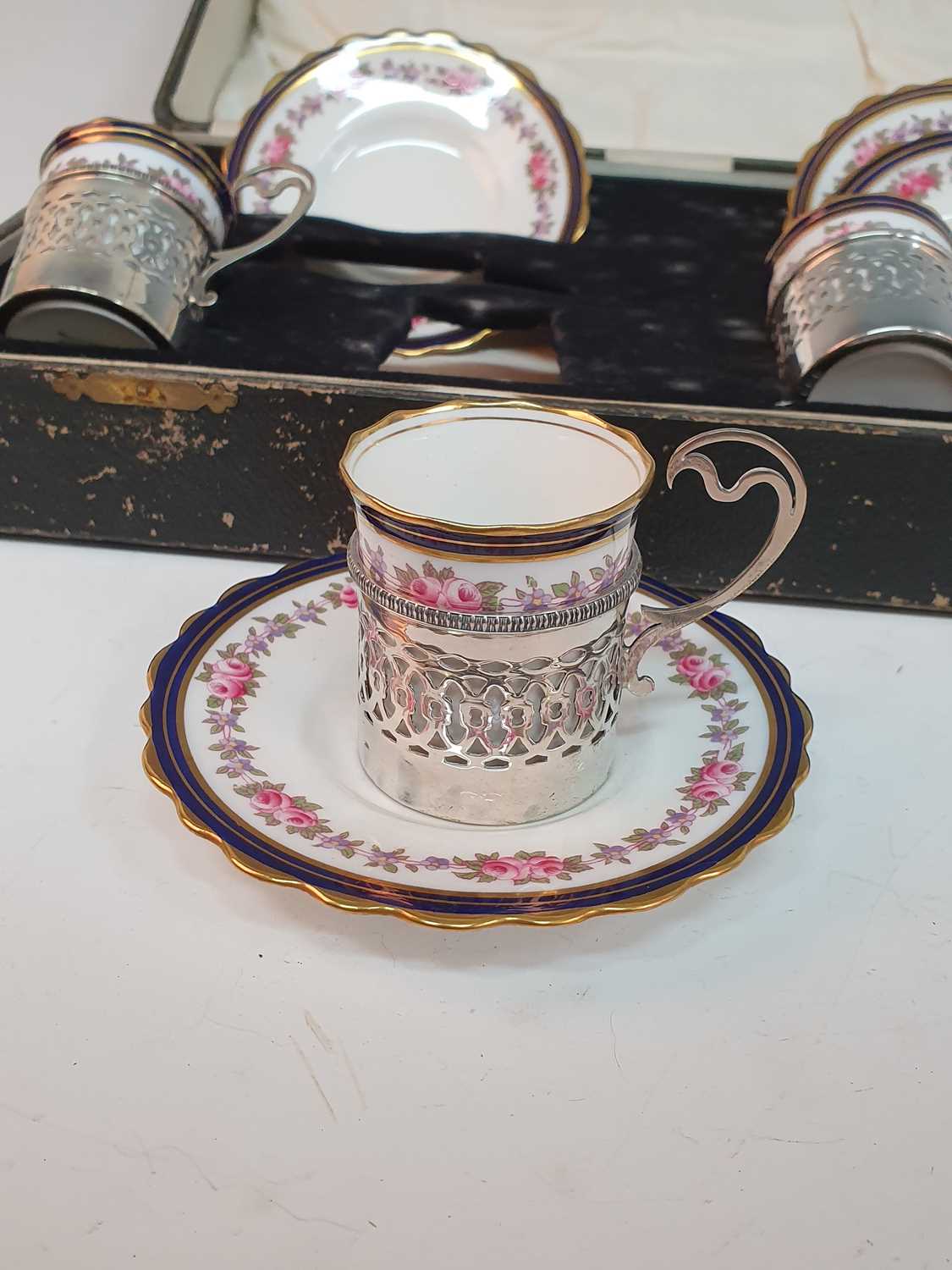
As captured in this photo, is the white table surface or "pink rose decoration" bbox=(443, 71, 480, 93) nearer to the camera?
the white table surface

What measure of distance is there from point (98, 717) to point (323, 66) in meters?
0.64

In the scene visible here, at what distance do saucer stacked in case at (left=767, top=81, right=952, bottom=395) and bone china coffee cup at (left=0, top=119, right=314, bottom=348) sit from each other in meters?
0.32

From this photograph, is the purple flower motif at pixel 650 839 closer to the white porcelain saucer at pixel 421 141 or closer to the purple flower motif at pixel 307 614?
the purple flower motif at pixel 307 614

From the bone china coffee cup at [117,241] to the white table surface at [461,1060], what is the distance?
0.31m

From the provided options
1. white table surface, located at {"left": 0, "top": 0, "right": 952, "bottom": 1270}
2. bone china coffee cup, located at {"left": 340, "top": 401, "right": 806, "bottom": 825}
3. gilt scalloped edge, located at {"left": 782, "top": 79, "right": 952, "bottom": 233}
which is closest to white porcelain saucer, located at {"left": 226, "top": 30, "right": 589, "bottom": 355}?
gilt scalloped edge, located at {"left": 782, "top": 79, "right": 952, "bottom": 233}

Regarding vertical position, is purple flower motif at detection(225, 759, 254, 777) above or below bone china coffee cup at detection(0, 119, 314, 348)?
below

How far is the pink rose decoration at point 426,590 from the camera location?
1.61 ft

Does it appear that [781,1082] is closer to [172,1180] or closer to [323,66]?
[172,1180]

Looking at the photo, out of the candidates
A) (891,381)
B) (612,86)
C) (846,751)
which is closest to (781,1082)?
(846,751)

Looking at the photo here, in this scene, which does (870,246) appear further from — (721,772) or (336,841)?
(336,841)

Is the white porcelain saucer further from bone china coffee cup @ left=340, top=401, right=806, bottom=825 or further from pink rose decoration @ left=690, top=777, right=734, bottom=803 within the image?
pink rose decoration @ left=690, top=777, right=734, bottom=803

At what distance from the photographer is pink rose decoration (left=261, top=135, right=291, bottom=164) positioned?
3.42ft

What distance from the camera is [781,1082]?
0.47m

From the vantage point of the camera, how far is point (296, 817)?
20.1 inches
